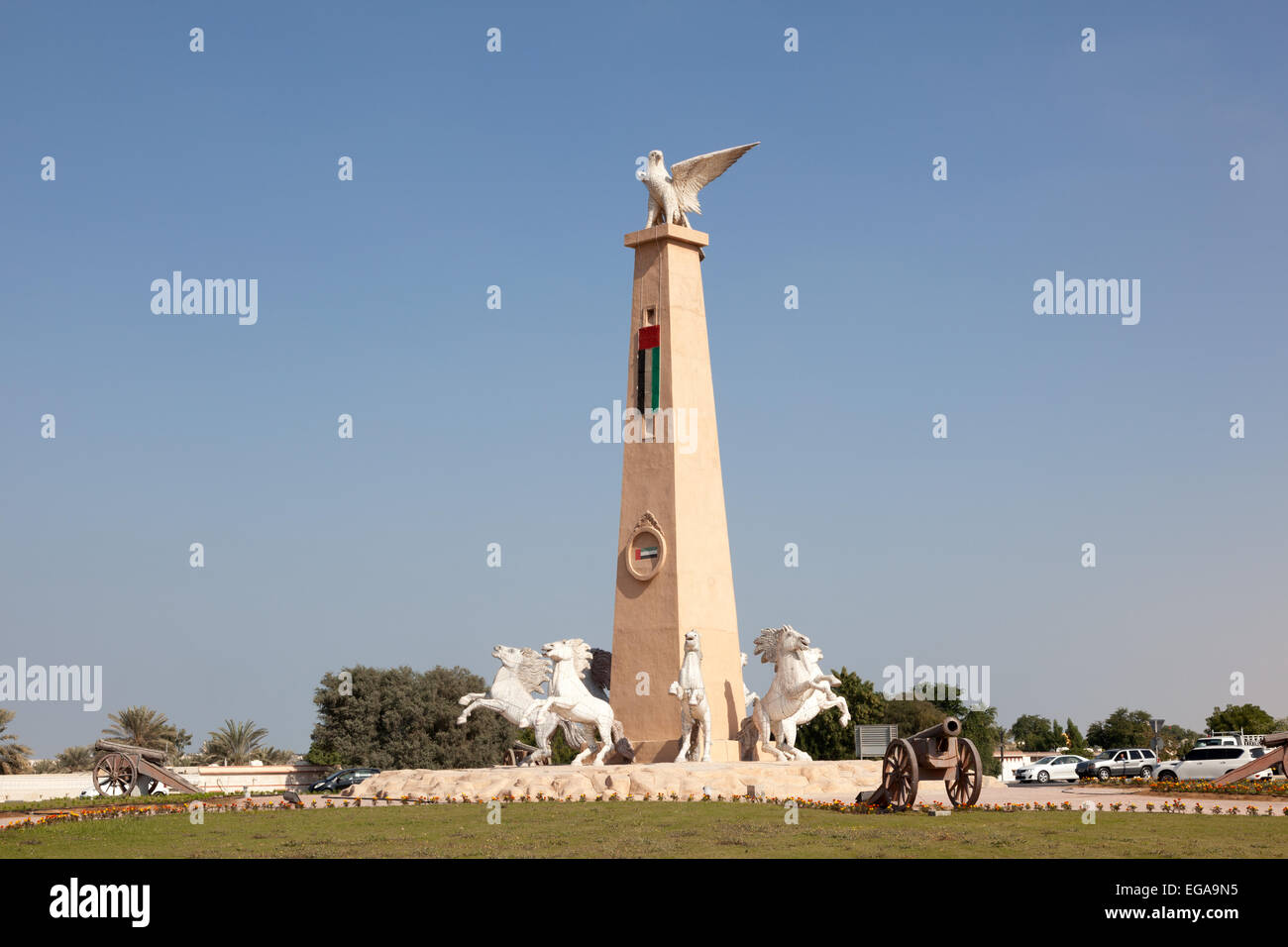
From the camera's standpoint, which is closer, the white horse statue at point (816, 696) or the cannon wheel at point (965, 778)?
the cannon wheel at point (965, 778)

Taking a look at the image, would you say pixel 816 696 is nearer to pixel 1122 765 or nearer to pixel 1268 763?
pixel 1268 763

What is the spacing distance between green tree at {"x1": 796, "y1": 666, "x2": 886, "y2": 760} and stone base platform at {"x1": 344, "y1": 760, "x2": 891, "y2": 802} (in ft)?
68.2

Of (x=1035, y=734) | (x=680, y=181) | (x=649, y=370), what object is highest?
(x=680, y=181)

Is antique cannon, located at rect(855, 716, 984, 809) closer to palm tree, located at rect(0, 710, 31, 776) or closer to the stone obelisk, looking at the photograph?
the stone obelisk

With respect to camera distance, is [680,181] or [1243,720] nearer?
[680,181]

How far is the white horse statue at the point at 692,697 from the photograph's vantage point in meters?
24.4

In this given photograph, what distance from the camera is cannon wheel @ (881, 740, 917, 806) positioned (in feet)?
55.1

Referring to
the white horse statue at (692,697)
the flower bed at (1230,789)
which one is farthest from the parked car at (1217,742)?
the white horse statue at (692,697)

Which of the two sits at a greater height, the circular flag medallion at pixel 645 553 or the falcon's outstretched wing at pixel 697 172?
the falcon's outstretched wing at pixel 697 172

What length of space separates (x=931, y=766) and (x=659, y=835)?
14.8ft

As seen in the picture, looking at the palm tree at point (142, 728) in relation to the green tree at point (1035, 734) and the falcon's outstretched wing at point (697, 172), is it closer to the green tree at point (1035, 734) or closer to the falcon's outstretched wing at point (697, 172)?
the falcon's outstretched wing at point (697, 172)

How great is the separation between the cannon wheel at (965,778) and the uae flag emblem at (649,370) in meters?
12.3

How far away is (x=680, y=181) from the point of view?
28.8 meters

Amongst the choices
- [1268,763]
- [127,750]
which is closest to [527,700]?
[127,750]
